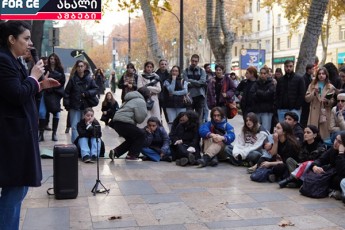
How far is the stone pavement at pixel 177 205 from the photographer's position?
16.9 feet

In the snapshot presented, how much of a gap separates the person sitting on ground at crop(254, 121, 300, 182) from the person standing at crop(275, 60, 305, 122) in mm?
2061

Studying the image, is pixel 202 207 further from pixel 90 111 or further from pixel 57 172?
pixel 90 111

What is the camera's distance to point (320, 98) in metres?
8.95

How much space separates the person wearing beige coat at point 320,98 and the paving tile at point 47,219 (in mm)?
5123

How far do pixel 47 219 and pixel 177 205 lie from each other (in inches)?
60.0

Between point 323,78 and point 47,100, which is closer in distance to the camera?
point 323,78

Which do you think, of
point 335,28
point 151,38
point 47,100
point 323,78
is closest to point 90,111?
point 47,100

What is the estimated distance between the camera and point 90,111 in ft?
28.6

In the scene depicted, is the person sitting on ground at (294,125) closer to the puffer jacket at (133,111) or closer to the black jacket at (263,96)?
the black jacket at (263,96)

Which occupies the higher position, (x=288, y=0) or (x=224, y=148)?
(x=288, y=0)

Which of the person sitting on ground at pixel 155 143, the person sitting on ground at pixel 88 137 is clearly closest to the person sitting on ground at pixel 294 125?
the person sitting on ground at pixel 155 143

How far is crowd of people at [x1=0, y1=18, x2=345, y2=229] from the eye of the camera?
12.1 ft

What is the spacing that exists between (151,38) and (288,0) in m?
19.3

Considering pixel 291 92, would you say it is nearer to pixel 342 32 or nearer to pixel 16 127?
pixel 16 127
